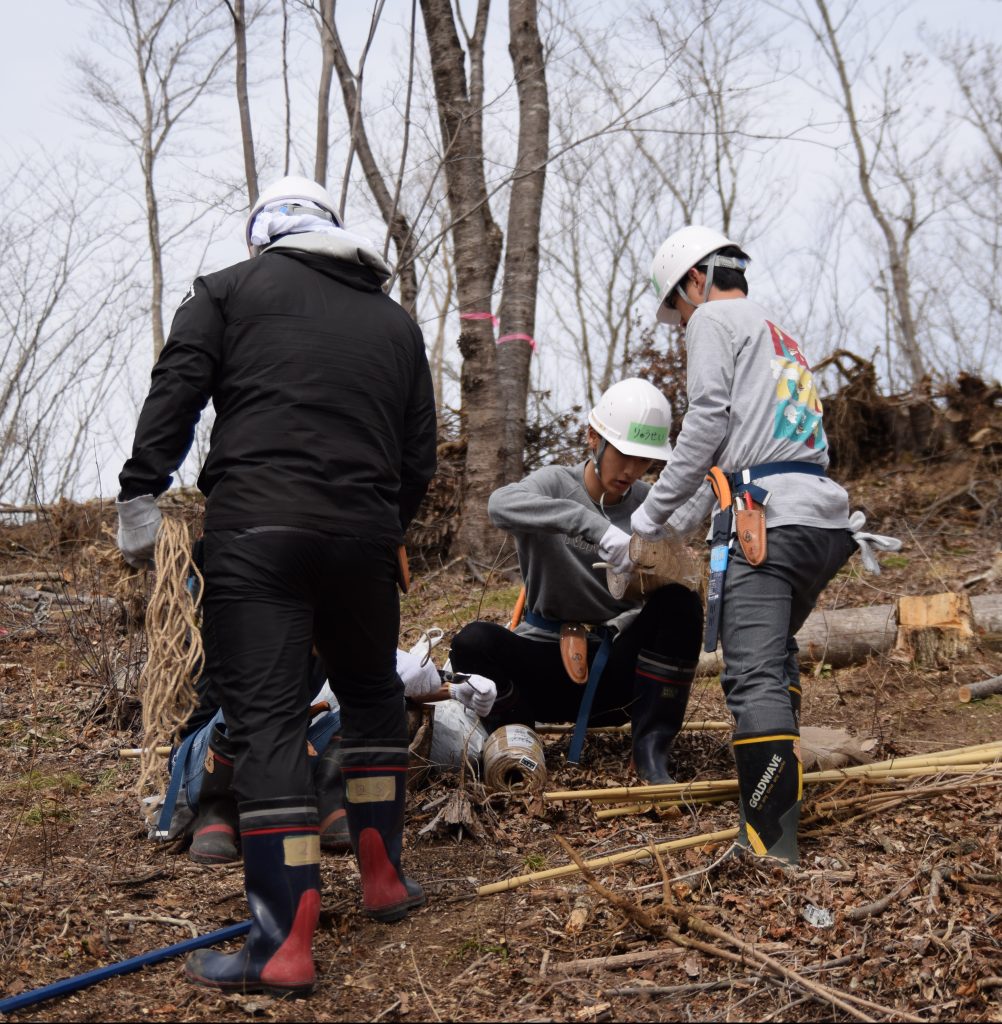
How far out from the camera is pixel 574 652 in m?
4.29

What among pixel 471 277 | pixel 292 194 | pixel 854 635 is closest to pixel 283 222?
pixel 292 194

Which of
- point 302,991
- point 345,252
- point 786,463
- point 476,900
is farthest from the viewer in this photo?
point 786,463

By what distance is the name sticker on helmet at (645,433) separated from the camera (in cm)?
429

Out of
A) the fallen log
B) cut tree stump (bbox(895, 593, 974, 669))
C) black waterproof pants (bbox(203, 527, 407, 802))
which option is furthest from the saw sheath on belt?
cut tree stump (bbox(895, 593, 974, 669))

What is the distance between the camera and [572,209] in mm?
22109

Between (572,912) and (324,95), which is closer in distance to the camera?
(572,912)

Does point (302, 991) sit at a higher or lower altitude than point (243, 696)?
lower

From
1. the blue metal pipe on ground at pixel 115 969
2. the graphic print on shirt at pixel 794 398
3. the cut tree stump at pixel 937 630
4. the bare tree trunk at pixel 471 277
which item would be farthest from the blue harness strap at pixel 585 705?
the bare tree trunk at pixel 471 277

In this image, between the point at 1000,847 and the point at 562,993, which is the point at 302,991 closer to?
the point at 562,993

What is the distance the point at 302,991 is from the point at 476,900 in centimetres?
80

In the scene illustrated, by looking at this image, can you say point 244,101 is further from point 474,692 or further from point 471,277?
point 474,692

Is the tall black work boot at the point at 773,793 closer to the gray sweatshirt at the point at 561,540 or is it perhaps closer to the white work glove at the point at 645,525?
the white work glove at the point at 645,525

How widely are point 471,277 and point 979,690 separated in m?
4.74

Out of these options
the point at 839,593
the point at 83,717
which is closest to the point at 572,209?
the point at 839,593
